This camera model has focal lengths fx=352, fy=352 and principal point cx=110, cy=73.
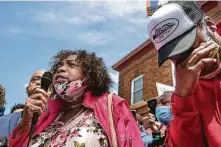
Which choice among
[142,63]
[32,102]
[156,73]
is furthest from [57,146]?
[142,63]

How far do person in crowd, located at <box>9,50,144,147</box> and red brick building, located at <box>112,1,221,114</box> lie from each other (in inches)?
401

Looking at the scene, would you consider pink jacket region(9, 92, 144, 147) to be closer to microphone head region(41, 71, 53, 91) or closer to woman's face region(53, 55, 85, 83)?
woman's face region(53, 55, 85, 83)

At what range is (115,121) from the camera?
8.79 feet

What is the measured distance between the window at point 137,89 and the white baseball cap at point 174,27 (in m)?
13.8

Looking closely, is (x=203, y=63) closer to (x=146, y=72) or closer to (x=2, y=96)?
(x=2, y=96)

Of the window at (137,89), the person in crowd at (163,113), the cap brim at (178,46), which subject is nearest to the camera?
the cap brim at (178,46)

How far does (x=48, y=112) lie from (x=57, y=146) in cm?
55

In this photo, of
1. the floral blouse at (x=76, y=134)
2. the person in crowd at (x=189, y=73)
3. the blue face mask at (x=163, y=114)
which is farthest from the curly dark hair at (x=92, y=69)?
the person in crowd at (x=189, y=73)

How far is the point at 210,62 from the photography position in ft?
4.77

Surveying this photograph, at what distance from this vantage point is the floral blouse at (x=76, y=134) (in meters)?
2.53

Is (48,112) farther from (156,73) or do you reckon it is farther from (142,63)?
(142,63)

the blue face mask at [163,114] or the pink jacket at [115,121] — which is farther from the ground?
the blue face mask at [163,114]

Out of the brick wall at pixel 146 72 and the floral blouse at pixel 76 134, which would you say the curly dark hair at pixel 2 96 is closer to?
the floral blouse at pixel 76 134

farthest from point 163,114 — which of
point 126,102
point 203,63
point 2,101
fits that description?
point 203,63
